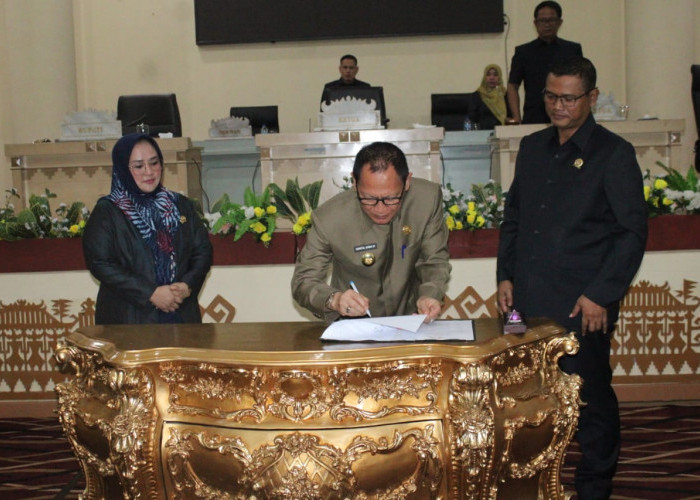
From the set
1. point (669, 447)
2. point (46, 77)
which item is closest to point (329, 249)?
point (669, 447)

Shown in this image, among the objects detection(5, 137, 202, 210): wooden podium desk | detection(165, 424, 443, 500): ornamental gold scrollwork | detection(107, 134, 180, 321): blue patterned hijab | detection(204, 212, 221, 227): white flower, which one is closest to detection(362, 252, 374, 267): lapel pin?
detection(165, 424, 443, 500): ornamental gold scrollwork

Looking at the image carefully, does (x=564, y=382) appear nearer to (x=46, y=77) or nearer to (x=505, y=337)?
(x=505, y=337)

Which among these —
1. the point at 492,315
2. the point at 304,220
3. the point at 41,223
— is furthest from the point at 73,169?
the point at 492,315

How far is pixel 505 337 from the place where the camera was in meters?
2.11

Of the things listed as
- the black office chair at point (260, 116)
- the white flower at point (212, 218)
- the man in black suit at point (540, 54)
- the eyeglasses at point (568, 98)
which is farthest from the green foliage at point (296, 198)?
the black office chair at point (260, 116)

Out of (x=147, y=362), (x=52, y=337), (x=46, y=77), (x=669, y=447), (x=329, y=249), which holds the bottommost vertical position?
(x=669, y=447)

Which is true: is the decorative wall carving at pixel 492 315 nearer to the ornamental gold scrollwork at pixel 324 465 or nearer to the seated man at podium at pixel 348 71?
the ornamental gold scrollwork at pixel 324 465

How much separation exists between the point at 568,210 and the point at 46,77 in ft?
24.3

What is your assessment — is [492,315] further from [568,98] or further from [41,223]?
[41,223]

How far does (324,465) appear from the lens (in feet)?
6.66

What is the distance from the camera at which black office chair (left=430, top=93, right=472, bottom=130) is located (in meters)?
8.27

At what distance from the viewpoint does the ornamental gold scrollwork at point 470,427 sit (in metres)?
2.00

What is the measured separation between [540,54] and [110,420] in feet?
17.1

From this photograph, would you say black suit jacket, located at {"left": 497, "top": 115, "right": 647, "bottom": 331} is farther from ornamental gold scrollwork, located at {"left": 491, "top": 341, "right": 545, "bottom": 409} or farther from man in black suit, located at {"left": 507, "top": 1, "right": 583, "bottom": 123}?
man in black suit, located at {"left": 507, "top": 1, "right": 583, "bottom": 123}
